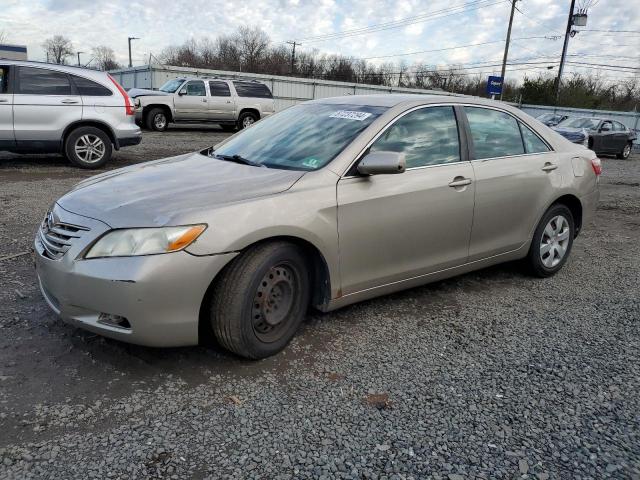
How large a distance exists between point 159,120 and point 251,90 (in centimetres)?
368

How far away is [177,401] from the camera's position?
2.74 meters

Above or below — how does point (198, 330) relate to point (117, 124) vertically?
below

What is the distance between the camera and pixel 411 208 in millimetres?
3633

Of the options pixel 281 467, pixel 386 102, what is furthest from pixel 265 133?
pixel 281 467

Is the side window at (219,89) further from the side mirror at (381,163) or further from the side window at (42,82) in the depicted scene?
the side mirror at (381,163)

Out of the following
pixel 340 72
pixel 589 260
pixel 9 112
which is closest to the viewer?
pixel 589 260

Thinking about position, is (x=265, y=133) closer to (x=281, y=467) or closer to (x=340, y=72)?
(x=281, y=467)

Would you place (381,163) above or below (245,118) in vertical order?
above

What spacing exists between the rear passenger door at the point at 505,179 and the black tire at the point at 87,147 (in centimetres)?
746

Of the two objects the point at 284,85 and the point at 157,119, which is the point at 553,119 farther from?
the point at 284,85

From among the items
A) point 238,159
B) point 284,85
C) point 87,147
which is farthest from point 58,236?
point 284,85

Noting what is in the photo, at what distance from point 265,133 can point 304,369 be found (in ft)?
6.24

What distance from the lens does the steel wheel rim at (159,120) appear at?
19031 mm

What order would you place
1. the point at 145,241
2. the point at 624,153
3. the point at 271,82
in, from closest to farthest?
the point at 145,241, the point at 624,153, the point at 271,82
